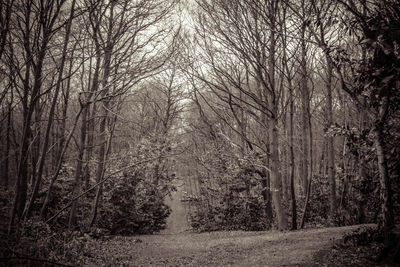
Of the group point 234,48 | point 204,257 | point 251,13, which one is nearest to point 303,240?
point 204,257

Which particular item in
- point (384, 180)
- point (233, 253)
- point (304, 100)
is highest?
point (304, 100)

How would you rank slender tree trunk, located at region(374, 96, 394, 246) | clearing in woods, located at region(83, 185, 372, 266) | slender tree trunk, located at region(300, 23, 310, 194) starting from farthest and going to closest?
slender tree trunk, located at region(300, 23, 310, 194) < clearing in woods, located at region(83, 185, 372, 266) < slender tree trunk, located at region(374, 96, 394, 246)

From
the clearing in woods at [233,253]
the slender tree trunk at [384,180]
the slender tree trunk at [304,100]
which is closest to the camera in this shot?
the slender tree trunk at [384,180]

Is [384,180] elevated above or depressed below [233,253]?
above

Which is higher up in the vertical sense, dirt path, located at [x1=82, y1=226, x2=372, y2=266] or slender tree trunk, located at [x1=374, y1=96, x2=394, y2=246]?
slender tree trunk, located at [x1=374, y1=96, x2=394, y2=246]

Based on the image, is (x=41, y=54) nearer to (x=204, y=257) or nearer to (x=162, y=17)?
(x=162, y=17)

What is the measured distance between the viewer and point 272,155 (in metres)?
10.2

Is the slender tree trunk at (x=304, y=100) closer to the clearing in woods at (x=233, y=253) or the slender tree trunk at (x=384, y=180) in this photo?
the clearing in woods at (x=233, y=253)

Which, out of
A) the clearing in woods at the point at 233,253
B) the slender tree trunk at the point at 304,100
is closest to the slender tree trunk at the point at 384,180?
the clearing in woods at the point at 233,253

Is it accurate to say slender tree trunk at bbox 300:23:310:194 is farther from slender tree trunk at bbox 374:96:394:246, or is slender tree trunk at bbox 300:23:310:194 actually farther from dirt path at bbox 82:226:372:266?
slender tree trunk at bbox 374:96:394:246

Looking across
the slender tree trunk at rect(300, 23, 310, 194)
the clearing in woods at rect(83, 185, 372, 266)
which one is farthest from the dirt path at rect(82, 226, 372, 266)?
the slender tree trunk at rect(300, 23, 310, 194)

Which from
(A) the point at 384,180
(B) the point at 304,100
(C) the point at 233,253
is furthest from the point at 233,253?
(B) the point at 304,100

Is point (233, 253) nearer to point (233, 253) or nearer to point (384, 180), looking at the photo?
point (233, 253)

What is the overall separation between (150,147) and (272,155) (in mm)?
6540
